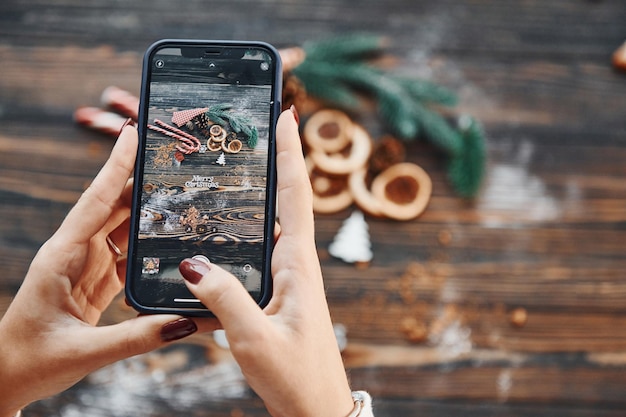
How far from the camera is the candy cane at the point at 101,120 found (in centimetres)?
97

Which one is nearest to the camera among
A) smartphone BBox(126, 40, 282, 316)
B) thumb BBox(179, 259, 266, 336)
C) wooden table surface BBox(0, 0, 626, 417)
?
thumb BBox(179, 259, 266, 336)

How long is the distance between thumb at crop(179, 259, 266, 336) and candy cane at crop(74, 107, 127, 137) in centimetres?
56

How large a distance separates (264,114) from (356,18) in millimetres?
513

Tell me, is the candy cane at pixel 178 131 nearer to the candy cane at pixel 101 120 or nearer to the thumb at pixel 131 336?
the thumb at pixel 131 336

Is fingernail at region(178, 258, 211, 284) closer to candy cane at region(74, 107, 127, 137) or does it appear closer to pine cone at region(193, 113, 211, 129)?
pine cone at region(193, 113, 211, 129)

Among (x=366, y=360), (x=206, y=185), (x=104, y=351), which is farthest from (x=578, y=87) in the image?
(x=104, y=351)

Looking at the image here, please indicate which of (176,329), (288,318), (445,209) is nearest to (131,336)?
(176,329)

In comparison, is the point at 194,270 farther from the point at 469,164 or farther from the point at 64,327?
the point at 469,164

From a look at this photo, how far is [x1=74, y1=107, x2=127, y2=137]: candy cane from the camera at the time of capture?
3.19 ft

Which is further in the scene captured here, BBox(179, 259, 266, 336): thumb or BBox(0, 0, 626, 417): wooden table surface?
BBox(0, 0, 626, 417): wooden table surface

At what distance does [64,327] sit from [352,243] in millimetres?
509

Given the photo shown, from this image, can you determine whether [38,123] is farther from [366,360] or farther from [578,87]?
[578,87]

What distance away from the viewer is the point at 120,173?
0.58 metres

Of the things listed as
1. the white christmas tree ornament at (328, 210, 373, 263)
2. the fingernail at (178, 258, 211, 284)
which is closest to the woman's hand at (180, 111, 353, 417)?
the fingernail at (178, 258, 211, 284)
